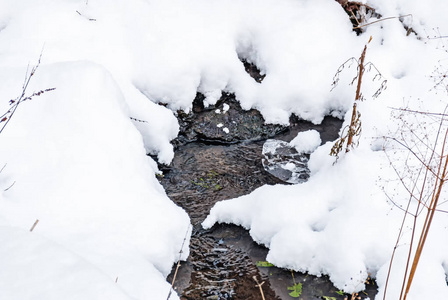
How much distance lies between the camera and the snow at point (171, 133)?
2988 millimetres

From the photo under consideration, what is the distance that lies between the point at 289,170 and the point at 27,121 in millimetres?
2814

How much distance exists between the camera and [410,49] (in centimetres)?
541

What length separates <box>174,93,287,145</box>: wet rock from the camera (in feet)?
16.8

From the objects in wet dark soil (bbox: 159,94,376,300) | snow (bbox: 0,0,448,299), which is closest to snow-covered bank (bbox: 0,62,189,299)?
snow (bbox: 0,0,448,299)

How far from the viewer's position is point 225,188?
441 cm

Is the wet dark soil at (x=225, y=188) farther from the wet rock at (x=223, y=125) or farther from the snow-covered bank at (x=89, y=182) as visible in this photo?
the snow-covered bank at (x=89, y=182)

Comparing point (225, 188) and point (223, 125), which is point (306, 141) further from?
point (225, 188)

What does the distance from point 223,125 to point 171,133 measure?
0.72m

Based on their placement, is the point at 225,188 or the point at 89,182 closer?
the point at 89,182

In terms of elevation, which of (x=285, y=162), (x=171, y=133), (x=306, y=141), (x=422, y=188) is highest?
(x=306, y=141)

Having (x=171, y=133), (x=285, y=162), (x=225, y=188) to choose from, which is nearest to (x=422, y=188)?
(x=225, y=188)

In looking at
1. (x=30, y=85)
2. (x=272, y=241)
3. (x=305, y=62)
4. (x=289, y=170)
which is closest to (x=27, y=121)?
(x=30, y=85)

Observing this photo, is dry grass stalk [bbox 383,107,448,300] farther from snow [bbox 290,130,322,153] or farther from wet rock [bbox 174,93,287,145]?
wet rock [bbox 174,93,287,145]

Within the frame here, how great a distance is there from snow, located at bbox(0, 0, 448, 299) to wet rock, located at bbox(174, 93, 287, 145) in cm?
13
